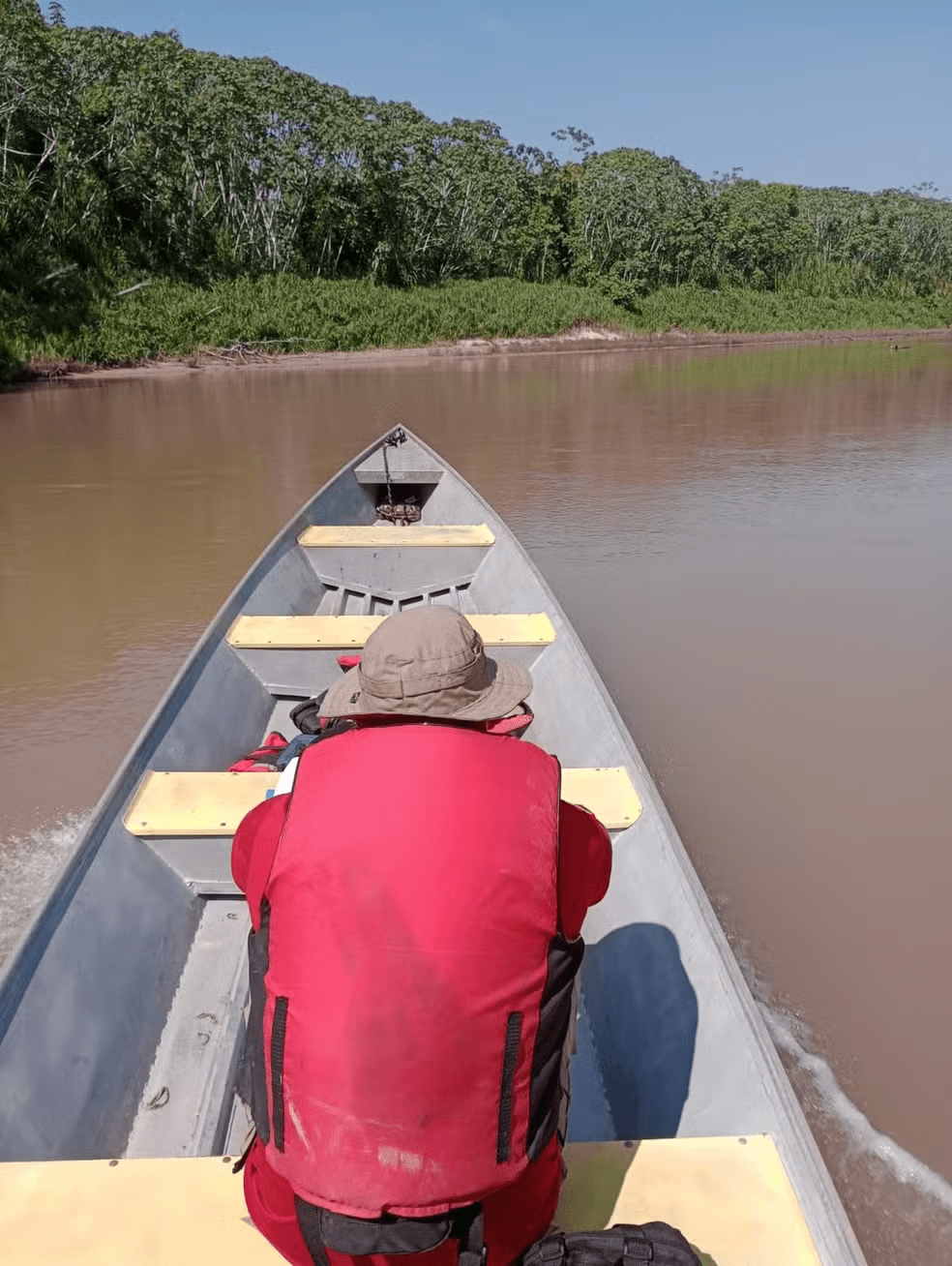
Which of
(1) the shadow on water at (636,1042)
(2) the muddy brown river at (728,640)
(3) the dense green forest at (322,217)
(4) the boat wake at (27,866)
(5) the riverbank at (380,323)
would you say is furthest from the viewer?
(3) the dense green forest at (322,217)

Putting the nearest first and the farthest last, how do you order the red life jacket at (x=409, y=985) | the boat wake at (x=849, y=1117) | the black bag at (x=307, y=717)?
the red life jacket at (x=409, y=985), the boat wake at (x=849, y=1117), the black bag at (x=307, y=717)

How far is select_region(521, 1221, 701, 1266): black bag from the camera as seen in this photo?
1.57 metres

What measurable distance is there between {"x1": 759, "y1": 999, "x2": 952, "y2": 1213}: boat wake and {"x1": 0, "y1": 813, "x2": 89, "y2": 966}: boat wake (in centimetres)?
278

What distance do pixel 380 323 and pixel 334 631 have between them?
2989 cm

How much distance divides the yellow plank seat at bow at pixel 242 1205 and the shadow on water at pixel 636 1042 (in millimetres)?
515

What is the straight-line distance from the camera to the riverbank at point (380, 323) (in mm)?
26594

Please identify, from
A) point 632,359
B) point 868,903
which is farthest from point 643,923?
point 632,359

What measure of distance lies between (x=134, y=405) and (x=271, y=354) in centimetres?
1013

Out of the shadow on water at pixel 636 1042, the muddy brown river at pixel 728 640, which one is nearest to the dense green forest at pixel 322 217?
the muddy brown river at pixel 728 640

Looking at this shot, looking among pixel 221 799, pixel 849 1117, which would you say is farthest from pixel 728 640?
pixel 221 799

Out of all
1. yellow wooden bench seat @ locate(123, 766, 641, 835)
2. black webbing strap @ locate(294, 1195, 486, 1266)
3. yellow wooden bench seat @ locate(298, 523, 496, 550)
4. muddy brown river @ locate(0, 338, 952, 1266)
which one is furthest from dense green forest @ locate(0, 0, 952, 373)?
black webbing strap @ locate(294, 1195, 486, 1266)

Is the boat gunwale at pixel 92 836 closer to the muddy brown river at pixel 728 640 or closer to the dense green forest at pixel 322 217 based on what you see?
the muddy brown river at pixel 728 640

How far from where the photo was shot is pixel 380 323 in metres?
32.8

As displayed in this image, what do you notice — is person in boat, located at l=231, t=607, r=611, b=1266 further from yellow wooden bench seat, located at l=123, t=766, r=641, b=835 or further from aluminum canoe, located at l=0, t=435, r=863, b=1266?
yellow wooden bench seat, located at l=123, t=766, r=641, b=835
